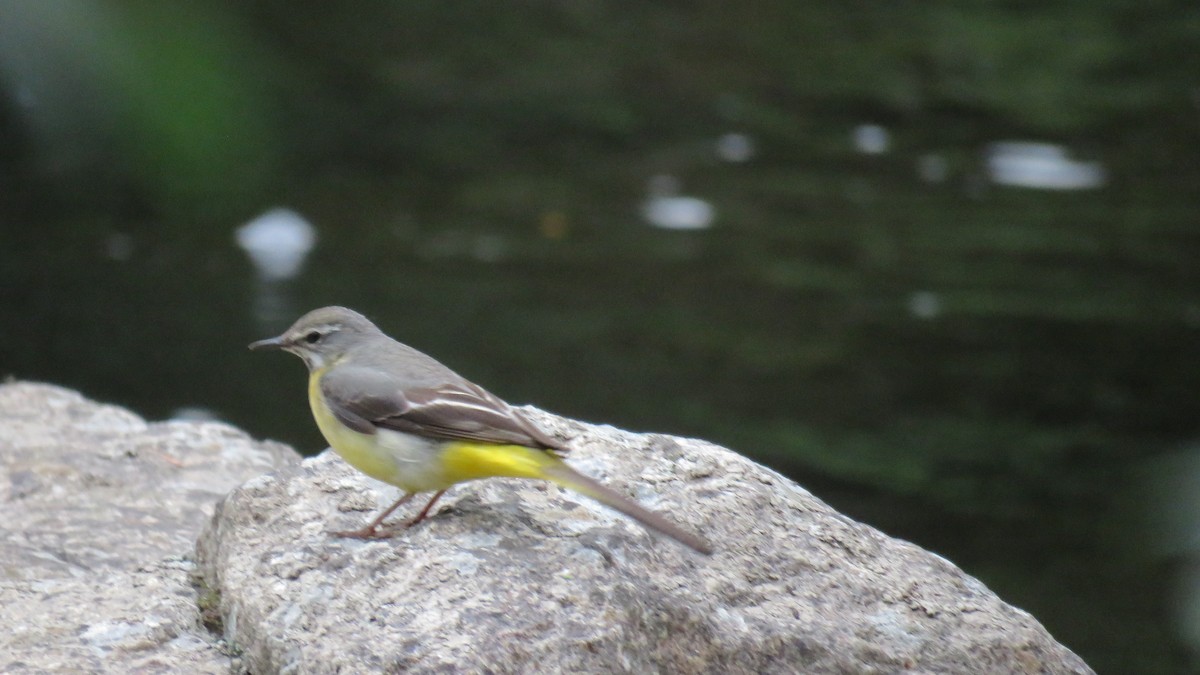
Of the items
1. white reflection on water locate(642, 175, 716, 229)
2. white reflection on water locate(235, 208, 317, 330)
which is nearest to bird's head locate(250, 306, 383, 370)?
white reflection on water locate(235, 208, 317, 330)

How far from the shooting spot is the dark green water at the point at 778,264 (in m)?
8.51

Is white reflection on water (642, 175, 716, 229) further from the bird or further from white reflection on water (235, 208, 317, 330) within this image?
the bird

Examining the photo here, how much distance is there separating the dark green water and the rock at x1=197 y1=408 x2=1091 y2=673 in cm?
294

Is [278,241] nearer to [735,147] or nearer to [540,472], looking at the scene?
[735,147]

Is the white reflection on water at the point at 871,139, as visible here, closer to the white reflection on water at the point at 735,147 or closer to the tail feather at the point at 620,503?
the white reflection on water at the point at 735,147

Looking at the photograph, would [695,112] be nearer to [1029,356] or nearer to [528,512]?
[1029,356]

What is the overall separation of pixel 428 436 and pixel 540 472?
1.07 feet

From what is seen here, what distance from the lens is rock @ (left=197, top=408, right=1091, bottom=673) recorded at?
334 cm

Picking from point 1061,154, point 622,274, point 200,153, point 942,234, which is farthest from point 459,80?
point 200,153

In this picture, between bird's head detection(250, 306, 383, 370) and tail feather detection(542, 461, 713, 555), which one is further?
bird's head detection(250, 306, 383, 370)

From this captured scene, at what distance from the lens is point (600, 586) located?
3436mm

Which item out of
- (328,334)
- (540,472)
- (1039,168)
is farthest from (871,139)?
(540,472)

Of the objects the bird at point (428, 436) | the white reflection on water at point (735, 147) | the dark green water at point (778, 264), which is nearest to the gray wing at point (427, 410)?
the bird at point (428, 436)

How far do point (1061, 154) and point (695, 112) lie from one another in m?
3.14
